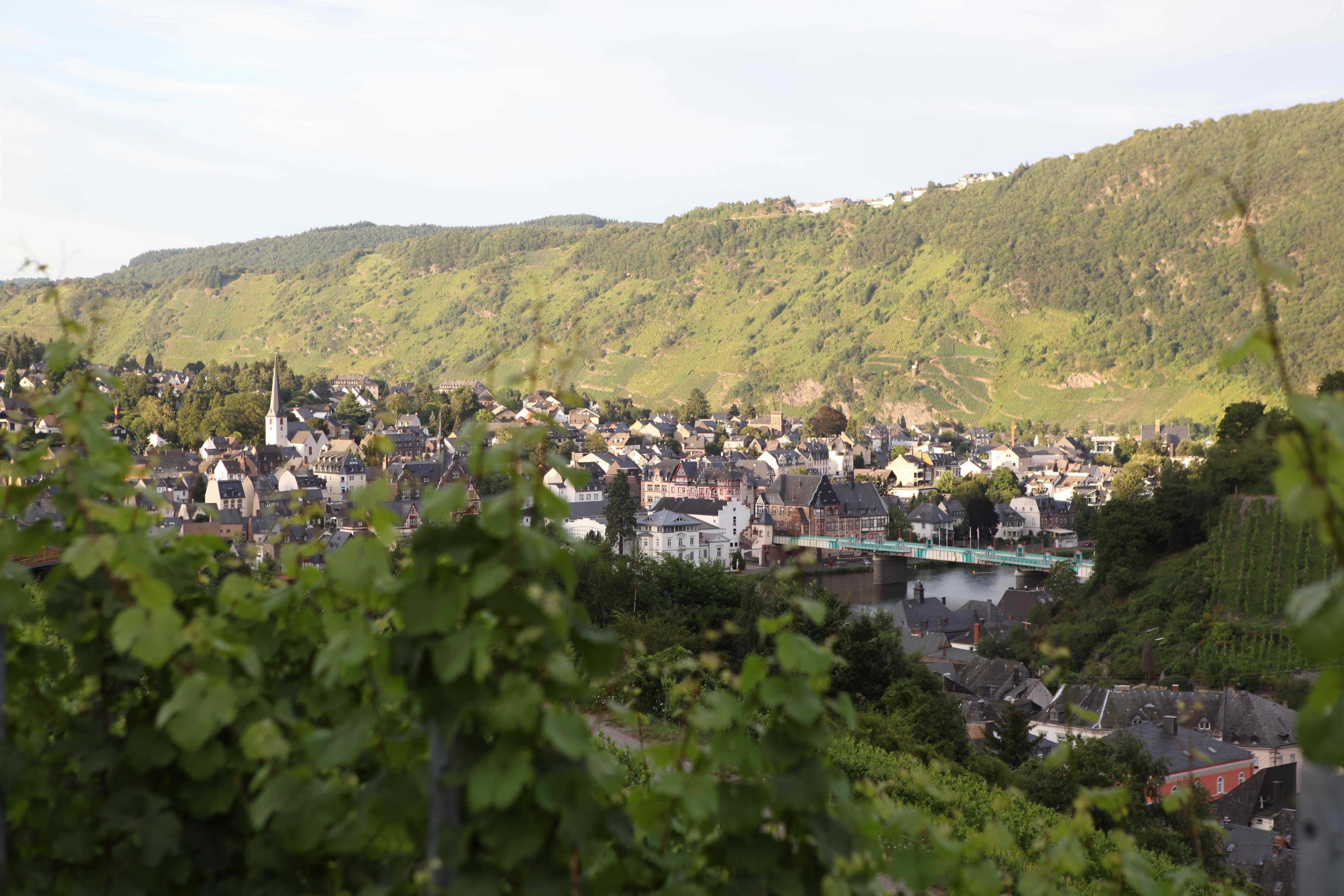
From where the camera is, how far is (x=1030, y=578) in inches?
1983

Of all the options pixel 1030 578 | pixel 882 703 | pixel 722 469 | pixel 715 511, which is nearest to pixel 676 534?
pixel 715 511

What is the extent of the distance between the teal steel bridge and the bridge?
18 millimetres

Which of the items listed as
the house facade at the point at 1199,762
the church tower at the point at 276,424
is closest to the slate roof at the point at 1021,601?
the house facade at the point at 1199,762

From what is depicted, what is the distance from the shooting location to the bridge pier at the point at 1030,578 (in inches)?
1949

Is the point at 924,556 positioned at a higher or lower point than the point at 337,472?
lower

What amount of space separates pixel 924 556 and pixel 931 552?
0.40 m

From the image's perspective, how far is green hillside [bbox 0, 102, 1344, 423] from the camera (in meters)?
127

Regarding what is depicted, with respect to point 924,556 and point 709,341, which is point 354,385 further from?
point 709,341

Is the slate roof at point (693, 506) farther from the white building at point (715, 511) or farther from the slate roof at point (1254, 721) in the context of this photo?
the slate roof at point (1254, 721)

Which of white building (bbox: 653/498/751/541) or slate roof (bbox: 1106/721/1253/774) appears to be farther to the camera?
Result: white building (bbox: 653/498/751/541)

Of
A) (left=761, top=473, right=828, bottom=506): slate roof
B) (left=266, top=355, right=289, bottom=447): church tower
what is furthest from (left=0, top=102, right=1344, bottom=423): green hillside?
(left=761, top=473, right=828, bottom=506): slate roof

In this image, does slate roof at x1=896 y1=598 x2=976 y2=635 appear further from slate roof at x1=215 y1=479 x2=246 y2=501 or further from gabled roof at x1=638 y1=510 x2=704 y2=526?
slate roof at x1=215 y1=479 x2=246 y2=501

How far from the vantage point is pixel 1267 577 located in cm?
3303

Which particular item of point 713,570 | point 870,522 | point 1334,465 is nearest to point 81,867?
point 1334,465
